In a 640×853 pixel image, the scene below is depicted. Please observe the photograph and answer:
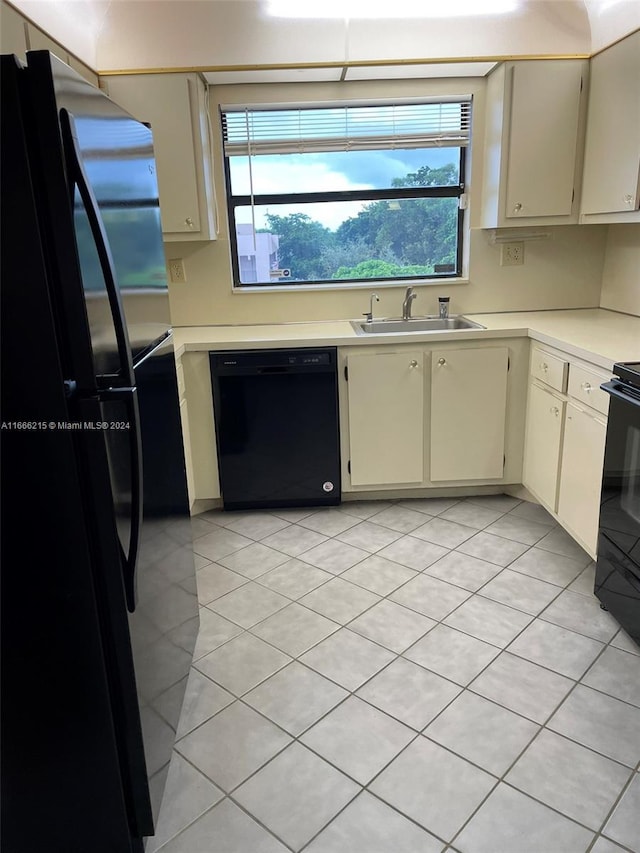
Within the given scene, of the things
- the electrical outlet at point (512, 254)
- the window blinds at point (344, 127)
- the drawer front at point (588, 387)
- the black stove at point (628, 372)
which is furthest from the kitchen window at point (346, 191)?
the black stove at point (628, 372)

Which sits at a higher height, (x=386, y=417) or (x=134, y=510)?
(x=134, y=510)

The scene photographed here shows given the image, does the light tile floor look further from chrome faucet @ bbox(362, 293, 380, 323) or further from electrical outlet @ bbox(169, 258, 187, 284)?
electrical outlet @ bbox(169, 258, 187, 284)

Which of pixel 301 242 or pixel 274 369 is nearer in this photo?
pixel 274 369

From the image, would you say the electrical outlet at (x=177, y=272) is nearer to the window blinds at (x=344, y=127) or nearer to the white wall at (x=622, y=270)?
the window blinds at (x=344, y=127)

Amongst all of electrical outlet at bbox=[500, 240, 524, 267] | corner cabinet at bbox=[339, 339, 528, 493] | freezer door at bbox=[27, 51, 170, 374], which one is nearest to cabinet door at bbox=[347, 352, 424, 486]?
corner cabinet at bbox=[339, 339, 528, 493]

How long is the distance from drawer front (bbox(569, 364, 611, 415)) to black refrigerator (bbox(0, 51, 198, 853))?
5.43 ft

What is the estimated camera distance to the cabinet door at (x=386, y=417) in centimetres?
310

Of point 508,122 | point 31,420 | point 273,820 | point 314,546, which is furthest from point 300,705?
point 508,122

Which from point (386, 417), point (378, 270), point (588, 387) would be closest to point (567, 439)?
point (588, 387)

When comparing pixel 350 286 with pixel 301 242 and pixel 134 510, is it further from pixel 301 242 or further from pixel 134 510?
pixel 134 510

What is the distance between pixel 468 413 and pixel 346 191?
1424mm

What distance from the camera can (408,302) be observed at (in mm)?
3473

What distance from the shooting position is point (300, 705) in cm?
A: 191

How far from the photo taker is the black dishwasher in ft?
10.1
